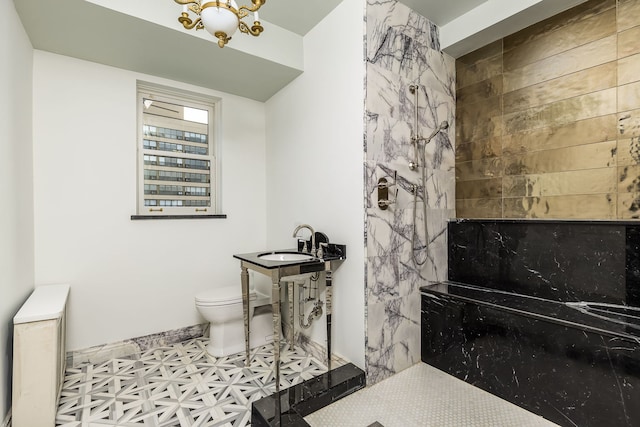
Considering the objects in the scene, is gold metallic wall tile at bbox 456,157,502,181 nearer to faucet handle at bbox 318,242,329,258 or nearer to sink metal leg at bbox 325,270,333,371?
faucet handle at bbox 318,242,329,258

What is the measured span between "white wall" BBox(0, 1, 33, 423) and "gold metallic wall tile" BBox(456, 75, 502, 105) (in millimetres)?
2917

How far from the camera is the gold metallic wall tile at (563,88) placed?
177 centimetres

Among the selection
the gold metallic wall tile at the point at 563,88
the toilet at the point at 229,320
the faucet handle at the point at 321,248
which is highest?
the gold metallic wall tile at the point at 563,88

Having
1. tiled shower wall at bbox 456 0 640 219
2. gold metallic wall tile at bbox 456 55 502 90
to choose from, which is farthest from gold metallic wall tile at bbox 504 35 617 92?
gold metallic wall tile at bbox 456 55 502 90

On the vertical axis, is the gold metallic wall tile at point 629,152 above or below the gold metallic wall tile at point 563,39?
below

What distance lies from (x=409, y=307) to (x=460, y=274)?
0.55 meters

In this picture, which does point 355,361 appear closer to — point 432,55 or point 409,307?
point 409,307

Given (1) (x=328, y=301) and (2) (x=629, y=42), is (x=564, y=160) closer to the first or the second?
(2) (x=629, y=42)

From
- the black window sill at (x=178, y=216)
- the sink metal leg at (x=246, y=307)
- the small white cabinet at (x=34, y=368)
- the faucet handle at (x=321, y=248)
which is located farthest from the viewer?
the black window sill at (x=178, y=216)

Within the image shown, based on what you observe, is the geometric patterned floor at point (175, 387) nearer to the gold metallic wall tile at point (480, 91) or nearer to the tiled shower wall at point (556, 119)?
the tiled shower wall at point (556, 119)

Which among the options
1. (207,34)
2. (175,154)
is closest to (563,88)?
(207,34)

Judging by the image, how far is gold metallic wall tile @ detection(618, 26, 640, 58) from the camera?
167 cm

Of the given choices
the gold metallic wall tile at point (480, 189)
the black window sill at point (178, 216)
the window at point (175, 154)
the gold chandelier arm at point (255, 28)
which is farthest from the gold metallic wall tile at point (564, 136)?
the window at point (175, 154)

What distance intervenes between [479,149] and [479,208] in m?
0.46
